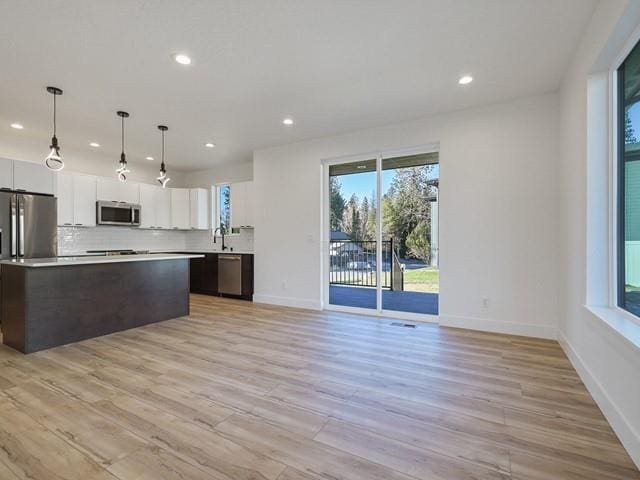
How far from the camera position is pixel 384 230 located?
4605 mm

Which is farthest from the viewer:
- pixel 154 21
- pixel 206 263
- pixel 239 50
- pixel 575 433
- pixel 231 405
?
pixel 206 263

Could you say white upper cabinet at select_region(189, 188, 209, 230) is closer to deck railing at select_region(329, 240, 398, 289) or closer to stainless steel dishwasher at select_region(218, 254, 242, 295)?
stainless steel dishwasher at select_region(218, 254, 242, 295)

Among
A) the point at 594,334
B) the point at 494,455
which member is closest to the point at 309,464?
the point at 494,455

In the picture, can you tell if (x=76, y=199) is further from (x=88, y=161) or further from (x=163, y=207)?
(x=163, y=207)

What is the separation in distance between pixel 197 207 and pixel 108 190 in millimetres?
1665

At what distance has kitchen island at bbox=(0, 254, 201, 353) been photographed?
10.2 feet

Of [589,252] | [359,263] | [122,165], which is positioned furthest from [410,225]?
[122,165]

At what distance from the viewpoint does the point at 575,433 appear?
70.3 inches

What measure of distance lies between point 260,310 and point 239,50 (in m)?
3.62

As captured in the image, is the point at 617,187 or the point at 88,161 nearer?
→ the point at 617,187

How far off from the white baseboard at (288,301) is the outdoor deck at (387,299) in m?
0.30

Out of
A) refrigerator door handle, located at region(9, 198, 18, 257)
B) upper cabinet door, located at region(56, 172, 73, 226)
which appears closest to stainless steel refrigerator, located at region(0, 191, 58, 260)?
refrigerator door handle, located at region(9, 198, 18, 257)

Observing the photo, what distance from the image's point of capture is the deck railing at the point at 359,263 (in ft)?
15.2

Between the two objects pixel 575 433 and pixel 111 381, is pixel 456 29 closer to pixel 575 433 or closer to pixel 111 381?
pixel 575 433
